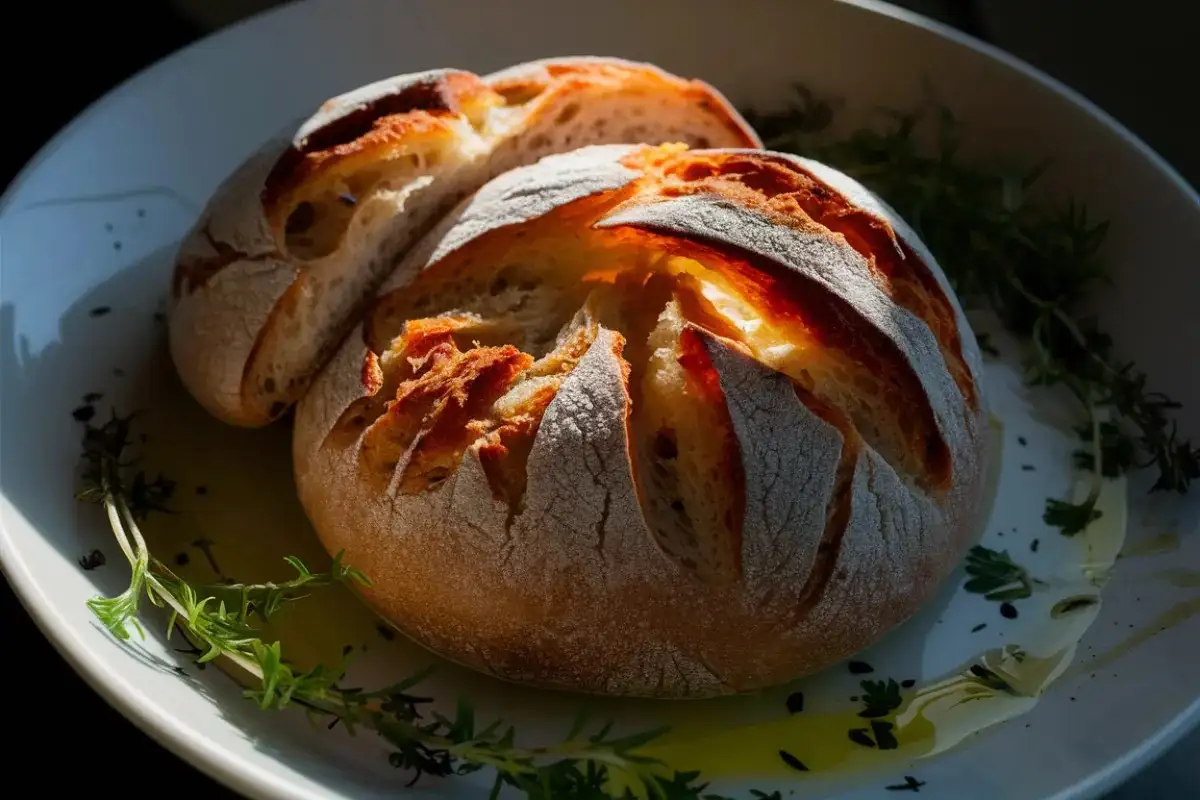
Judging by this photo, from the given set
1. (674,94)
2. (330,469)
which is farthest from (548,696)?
(674,94)

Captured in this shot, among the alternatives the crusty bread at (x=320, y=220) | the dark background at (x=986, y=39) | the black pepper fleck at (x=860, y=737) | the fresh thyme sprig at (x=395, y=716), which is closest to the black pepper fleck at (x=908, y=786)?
the black pepper fleck at (x=860, y=737)

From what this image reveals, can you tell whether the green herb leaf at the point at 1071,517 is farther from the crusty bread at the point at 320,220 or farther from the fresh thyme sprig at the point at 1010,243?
the crusty bread at the point at 320,220

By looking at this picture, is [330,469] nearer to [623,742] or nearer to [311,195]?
[311,195]

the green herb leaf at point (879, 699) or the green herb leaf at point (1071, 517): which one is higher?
the green herb leaf at point (1071, 517)

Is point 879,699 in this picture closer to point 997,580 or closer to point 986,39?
point 997,580

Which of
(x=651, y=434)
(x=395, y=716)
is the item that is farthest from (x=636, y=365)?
(x=395, y=716)
